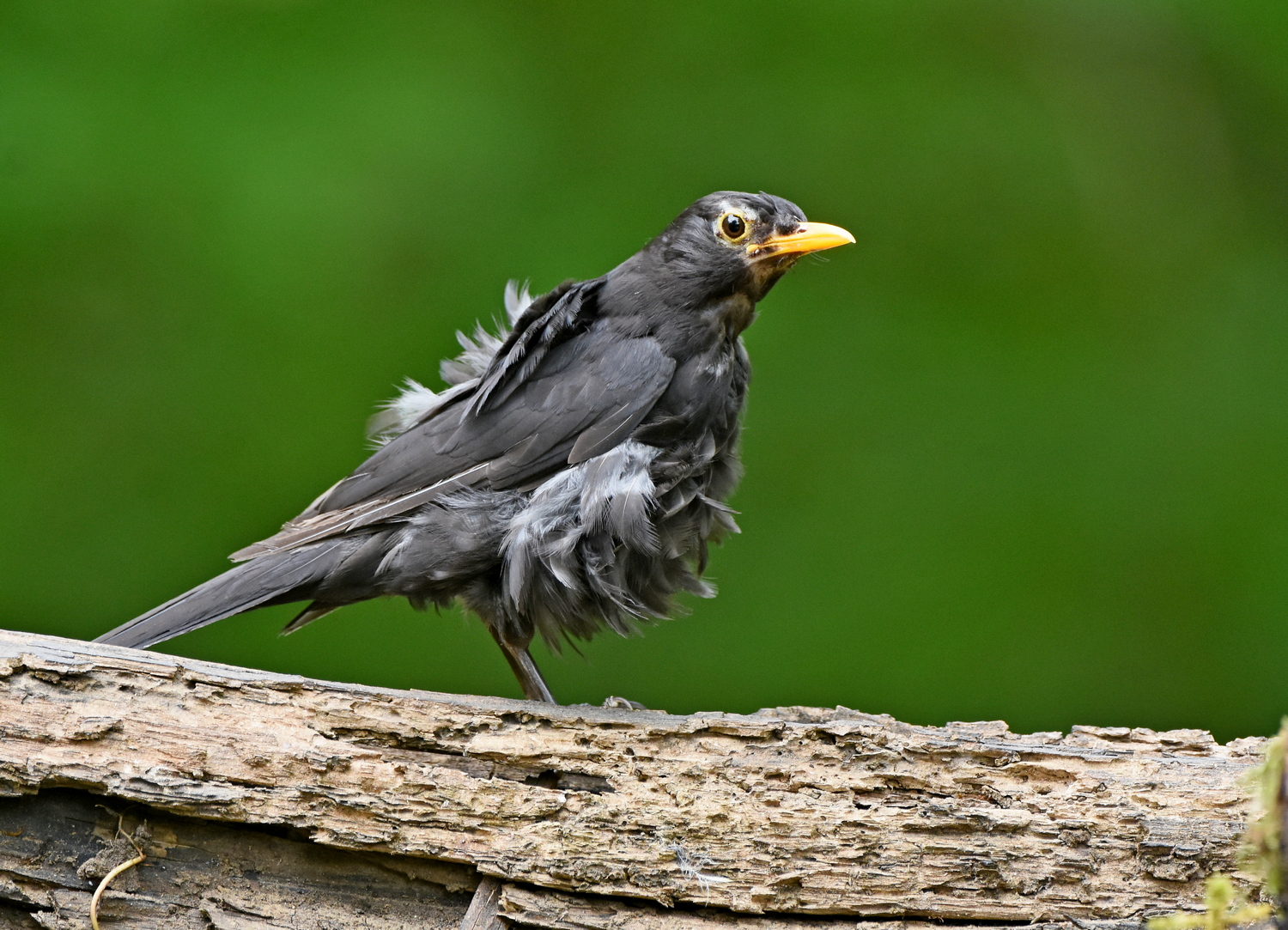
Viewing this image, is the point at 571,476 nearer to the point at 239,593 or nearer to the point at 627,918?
the point at 239,593

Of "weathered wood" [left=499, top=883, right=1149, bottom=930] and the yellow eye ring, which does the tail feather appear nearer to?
"weathered wood" [left=499, top=883, right=1149, bottom=930]

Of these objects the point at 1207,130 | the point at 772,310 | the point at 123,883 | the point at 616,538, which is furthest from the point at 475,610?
the point at 1207,130

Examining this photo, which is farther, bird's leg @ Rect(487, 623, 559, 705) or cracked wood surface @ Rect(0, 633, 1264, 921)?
bird's leg @ Rect(487, 623, 559, 705)

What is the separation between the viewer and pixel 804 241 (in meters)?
3.46

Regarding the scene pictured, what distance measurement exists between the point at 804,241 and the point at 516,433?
39.7 inches

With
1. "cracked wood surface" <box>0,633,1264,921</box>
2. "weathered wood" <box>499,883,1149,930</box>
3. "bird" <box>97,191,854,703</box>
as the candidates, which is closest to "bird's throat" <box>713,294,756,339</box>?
"bird" <box>97,191,854,703</box>

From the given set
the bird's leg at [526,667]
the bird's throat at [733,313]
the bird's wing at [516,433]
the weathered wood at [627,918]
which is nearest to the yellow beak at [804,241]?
the bird's throat at [733,313]

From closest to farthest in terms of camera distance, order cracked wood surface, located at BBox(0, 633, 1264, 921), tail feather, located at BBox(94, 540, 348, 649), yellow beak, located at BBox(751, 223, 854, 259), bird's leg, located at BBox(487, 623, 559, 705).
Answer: cracked wood surface, located at BBox(0, 633, 1264, 921)
tail feather, located at BBox(94, 540, 348, 649)
yellow beak, located at BBox(751, 223, 854, 259)
bird's leg, located at BBox(487, 623, 559, 705)

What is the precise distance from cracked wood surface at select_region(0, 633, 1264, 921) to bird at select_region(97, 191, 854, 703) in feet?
1.46

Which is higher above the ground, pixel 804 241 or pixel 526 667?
pixel 804 241

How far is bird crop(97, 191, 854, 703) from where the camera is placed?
3.19 metres

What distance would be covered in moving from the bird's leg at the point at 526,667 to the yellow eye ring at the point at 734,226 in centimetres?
136

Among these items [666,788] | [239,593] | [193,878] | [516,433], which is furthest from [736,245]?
[193,878]

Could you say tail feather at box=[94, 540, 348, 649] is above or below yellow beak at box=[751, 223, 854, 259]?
below
